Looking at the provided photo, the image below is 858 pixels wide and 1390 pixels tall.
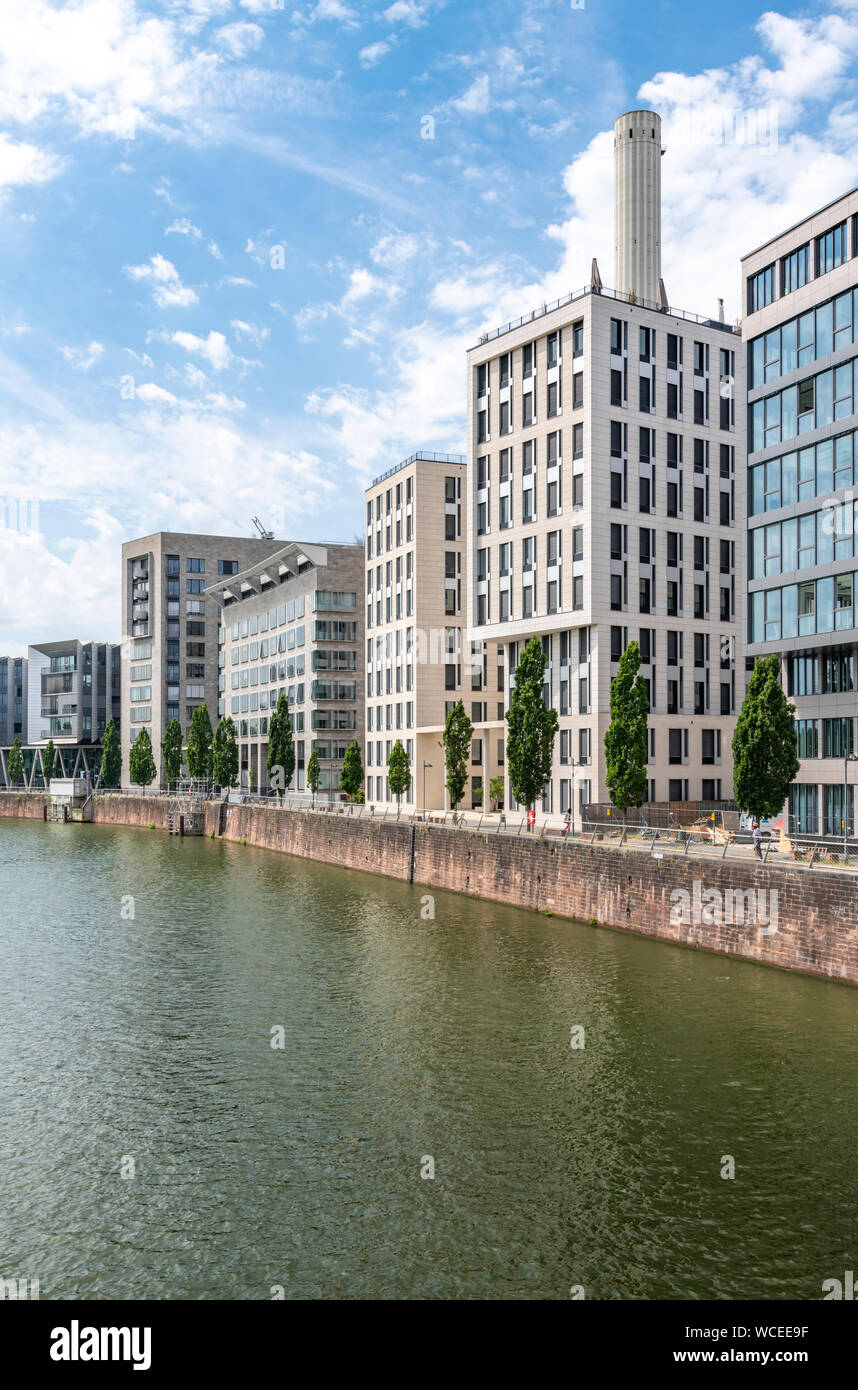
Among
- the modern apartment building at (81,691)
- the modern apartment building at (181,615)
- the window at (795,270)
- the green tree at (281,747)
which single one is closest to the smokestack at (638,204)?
the window at (795,270)

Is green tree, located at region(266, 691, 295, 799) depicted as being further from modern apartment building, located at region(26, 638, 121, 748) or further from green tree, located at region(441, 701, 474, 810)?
modern apartment building, located at region(26, 638, 121, 748)

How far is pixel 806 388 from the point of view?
49438 millimetres

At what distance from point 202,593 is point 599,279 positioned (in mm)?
95530

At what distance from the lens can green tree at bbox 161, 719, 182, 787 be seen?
479 feet

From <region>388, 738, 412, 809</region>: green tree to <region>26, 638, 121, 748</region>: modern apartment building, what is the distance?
10025 cm

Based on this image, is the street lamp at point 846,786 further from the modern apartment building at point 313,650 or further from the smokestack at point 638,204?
the modern apartment building at point 313,650

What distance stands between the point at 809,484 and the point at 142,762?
114688 millimetres

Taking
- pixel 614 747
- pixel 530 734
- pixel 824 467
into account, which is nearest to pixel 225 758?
pixel 530 734

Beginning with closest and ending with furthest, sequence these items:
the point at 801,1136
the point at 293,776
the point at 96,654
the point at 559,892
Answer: the point at 801,1136 < the point at 559,892 < the point at 293,776 < the point at 96,654

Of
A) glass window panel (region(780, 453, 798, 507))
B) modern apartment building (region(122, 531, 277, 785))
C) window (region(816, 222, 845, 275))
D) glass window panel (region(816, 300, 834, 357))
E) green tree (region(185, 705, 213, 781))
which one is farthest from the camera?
modern apartment building (region(122, 531, 277, 785))

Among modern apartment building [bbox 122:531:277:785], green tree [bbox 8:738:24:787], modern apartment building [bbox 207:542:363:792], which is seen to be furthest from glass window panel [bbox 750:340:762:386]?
green tree [bbox 8:738:24:787]

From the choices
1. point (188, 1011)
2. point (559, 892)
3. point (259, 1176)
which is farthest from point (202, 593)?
point (259, 1176)

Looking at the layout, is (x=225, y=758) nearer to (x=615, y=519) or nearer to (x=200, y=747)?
(x=200, y=747)

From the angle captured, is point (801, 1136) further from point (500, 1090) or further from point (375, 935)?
point (375, 935)
